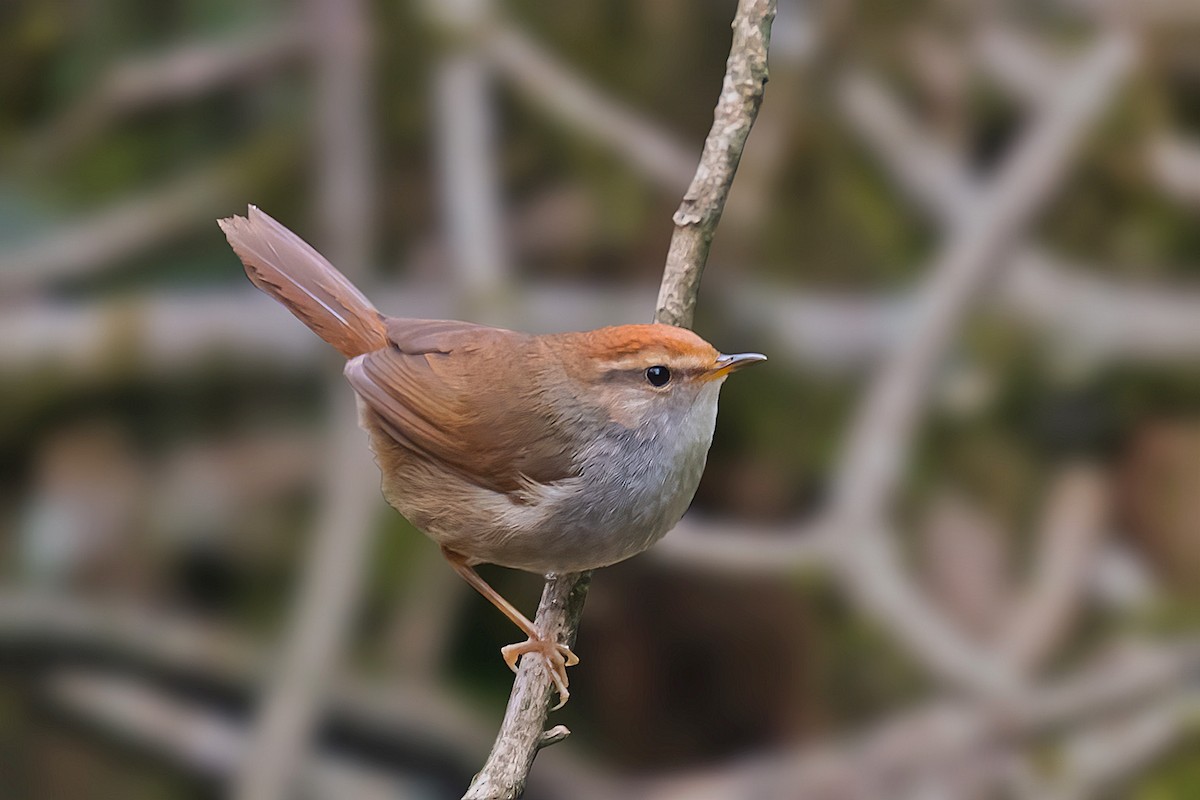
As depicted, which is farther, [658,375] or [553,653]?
[553,653]

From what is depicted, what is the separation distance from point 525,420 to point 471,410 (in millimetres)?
69

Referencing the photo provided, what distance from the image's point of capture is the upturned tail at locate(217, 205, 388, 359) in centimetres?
157

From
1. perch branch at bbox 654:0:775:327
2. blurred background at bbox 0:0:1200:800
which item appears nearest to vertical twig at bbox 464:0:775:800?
perch branch at bbox 654:0:775:327

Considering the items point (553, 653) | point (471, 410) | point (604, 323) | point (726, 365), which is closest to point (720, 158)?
→ point (726, 365)

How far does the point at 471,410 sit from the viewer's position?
1505 millimetres

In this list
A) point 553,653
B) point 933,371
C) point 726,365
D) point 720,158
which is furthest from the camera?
point 933,371

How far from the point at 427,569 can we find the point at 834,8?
2.00 metres

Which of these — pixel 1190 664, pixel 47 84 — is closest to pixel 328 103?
pixel 47 84

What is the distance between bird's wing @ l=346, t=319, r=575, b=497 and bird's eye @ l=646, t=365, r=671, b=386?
13 cm

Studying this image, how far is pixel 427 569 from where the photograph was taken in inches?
141

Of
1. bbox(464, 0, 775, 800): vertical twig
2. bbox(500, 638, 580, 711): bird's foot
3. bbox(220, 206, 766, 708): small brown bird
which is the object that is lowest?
bbox(500, 638, 580, 711): bird's foot

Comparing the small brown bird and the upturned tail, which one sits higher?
the upturned tail

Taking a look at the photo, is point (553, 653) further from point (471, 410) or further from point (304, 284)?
point (304, 284)

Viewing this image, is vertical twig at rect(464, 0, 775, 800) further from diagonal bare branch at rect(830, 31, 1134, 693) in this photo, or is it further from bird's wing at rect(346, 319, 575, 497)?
diagonal bare branch at rect(830, 31, 1134, 693)
